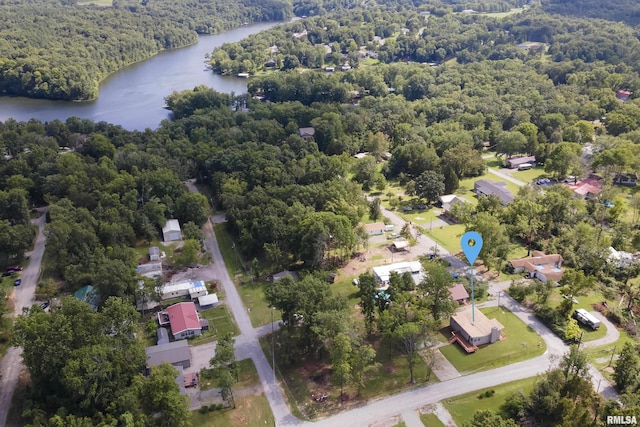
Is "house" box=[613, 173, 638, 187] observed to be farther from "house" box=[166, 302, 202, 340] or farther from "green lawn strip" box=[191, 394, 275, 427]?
"house" box=[166, 302, 202, 340]

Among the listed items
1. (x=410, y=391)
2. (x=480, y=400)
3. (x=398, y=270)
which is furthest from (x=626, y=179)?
(x=410, y=391)

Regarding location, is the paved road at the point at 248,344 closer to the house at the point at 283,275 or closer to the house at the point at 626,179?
the house at the point at 283,275

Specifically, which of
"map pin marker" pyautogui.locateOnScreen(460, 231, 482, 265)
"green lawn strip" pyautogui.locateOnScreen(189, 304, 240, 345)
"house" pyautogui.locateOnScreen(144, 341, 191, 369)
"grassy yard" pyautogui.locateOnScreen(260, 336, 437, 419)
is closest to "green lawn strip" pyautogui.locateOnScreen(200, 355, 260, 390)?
"grassy yard" pyautogui.locateOnScreen(260, 336, 437, 419)

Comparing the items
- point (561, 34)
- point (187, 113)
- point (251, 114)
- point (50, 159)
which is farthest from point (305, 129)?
point (561, 34)

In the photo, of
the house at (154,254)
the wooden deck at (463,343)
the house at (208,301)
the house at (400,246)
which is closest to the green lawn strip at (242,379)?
the house at (208,301)

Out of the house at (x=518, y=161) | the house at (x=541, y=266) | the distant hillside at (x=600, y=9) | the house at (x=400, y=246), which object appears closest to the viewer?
the house at (x=541, y=266)

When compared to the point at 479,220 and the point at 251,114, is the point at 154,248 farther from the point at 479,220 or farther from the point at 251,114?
the point at 251,114
